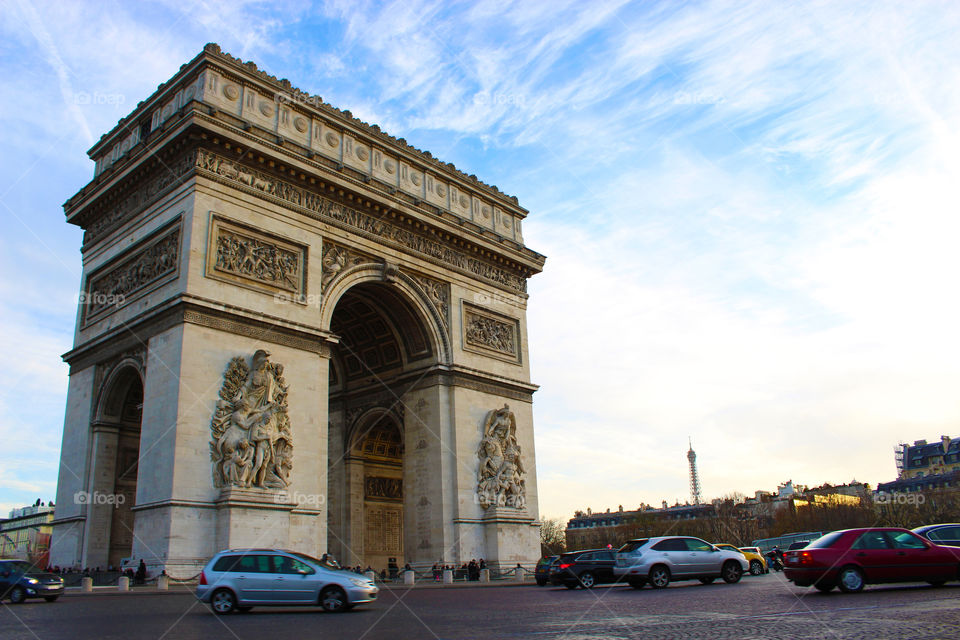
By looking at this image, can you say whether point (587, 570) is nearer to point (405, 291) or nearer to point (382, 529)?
point (405, 291)

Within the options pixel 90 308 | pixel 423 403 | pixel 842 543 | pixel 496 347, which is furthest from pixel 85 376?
pixel 842 543

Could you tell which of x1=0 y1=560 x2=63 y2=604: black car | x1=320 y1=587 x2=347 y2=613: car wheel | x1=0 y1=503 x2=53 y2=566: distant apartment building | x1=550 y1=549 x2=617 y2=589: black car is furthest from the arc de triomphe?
x1=0 y1=503 x2=53 y2=566: distant apartment building

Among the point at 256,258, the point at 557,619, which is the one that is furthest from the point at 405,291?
the point at 557,619

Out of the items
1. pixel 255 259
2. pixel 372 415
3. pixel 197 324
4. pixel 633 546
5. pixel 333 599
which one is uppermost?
pixel 255 259

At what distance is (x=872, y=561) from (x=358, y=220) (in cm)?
1989

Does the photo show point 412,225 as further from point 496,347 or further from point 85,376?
point 85,376

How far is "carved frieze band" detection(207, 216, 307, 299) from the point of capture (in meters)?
23.2

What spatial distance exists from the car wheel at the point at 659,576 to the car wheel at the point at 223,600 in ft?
29.2

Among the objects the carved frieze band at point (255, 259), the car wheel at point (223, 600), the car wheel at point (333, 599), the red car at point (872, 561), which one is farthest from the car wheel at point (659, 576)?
the carved frieze band at point (255, 259)

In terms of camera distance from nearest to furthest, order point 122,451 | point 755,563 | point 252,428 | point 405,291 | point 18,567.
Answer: point 18,567 < point 252,428 < point 755,563 < point 122,451 < point 405,291

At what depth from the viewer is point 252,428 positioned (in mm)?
22094

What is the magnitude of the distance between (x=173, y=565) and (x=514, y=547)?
12.9m

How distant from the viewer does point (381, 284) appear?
28.4m

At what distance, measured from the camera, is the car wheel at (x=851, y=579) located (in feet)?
41.9
